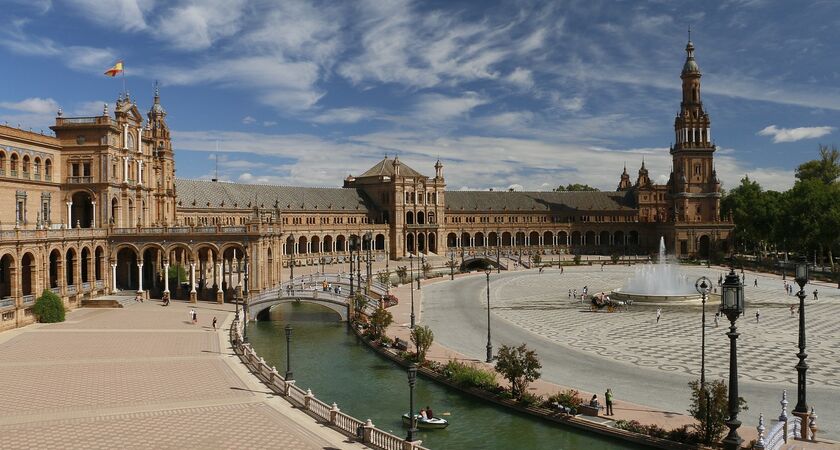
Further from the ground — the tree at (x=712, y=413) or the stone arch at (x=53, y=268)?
the stone arch at (x=53, y=268)

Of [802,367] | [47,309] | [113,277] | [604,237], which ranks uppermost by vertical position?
[604,237]

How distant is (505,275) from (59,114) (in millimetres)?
63893

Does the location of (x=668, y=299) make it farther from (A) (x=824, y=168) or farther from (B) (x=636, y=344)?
(A) (x=824, y=168)

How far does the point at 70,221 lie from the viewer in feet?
229

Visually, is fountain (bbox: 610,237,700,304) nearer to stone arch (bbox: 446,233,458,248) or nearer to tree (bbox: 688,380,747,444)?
tree (bbox: 688,380,747,444)

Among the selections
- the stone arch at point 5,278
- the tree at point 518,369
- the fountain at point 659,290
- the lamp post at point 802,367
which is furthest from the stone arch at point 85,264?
the lamp post at point 802,367

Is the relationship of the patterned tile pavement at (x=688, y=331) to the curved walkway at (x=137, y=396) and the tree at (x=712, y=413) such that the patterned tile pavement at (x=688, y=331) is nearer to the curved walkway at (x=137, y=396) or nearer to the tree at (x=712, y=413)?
the tree at (x=712, y=413)

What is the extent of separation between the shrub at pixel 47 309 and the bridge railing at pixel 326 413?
2091 cm

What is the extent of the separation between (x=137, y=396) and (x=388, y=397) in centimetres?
1241

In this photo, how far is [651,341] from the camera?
47.2 m

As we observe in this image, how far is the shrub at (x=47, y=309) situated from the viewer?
171ft

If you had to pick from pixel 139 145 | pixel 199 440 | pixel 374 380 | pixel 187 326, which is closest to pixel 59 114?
pixel 139 145

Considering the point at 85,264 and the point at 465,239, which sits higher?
the point at 85,264

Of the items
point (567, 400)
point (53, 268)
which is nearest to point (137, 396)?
point (567, 400)
